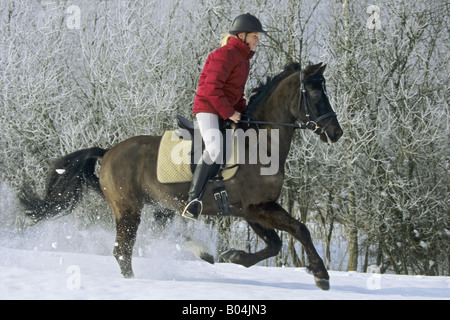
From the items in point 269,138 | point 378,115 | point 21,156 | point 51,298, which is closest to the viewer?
point 51,298

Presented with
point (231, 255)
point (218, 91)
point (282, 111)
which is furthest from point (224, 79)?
point (231, 255)

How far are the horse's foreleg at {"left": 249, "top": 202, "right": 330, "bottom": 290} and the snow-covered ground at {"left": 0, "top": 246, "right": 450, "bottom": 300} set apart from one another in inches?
6.3

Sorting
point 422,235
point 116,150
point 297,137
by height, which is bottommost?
point 422,235

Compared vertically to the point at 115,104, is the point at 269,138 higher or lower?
lower

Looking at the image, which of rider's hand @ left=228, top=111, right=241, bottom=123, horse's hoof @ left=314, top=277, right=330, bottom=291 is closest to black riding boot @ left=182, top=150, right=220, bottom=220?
rider's hand @ left=228, top=111, right=241, bottom=123

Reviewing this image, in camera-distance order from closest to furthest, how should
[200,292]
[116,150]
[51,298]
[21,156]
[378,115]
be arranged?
[51,298], [200,292], [116,150], [378,115], [21,156]

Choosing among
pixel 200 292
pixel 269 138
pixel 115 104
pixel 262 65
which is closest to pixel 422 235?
pixel 262 65

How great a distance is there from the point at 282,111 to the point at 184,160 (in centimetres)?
114

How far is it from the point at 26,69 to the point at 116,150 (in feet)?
38.1

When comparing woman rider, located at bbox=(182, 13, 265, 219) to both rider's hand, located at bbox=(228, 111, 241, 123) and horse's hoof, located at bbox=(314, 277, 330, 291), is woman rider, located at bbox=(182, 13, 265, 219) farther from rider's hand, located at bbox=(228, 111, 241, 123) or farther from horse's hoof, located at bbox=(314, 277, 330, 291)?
horse's hoof, located at bbox=(314, 277, 330, 291)

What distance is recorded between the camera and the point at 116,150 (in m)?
5.52

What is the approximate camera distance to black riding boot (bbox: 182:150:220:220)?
4.70m

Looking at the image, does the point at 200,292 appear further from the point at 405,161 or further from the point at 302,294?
the point at 405,161
